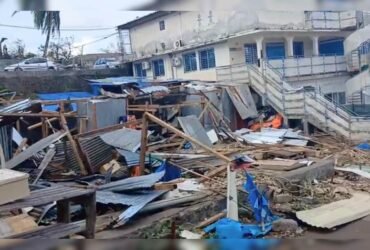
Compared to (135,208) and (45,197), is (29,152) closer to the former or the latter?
(135,208)

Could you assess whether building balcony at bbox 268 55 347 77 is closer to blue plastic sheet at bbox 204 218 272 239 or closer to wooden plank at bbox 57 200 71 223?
blue plastic sheet at bbox 204 218 272 239

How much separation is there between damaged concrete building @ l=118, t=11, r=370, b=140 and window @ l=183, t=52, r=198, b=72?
2.2 inches

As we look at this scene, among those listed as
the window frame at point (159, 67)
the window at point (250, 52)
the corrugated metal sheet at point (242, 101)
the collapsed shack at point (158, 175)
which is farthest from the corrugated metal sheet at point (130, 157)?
the window frame at point (159, 67)

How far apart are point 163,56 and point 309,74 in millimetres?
8944

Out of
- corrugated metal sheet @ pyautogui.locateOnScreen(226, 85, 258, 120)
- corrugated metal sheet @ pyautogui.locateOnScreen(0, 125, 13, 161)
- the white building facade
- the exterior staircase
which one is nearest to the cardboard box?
corrugated metal sheet @ pyautogui.locateOnScreen(0, 125, 13, 161)

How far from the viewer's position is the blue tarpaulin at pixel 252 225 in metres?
5.75

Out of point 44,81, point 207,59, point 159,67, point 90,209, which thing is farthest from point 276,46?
point 90,209

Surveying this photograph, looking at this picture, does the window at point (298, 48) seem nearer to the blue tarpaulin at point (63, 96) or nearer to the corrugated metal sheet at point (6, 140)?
the blue tarpaulin at point (63, 96)

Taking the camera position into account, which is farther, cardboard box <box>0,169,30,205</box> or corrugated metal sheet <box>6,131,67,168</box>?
corrugated metal sheet <box>6,131,67,168</box>

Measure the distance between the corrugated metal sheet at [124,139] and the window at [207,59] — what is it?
12.6m

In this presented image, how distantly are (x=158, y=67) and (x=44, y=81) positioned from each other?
836 cm

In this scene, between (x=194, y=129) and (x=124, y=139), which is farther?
(x=194, y=129)

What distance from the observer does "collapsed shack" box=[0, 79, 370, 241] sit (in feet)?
17.4

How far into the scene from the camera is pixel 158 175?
773 centimetres
